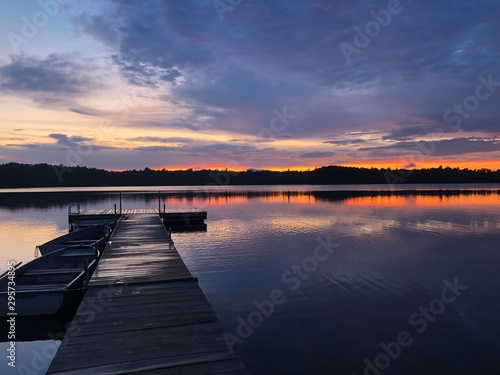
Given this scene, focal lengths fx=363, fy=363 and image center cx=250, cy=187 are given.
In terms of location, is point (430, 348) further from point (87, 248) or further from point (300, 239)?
point (300, 239)

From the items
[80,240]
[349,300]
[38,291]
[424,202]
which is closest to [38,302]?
[38,291]

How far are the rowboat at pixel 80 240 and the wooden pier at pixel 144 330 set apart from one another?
6685mm

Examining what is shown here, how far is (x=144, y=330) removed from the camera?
566 cm

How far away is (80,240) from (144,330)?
48.1 feet

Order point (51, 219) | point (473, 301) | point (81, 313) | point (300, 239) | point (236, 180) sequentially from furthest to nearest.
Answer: point (236, 180) < point (51, 219) < point (300, 239) < point (473, 301) < point (81, 313)

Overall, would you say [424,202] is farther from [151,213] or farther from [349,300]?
[349,300]

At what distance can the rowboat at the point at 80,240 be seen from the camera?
15.8m

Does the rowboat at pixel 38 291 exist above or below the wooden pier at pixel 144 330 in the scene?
below

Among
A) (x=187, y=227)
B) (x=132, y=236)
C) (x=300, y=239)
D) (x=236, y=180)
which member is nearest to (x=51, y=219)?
(x=187, y=227)

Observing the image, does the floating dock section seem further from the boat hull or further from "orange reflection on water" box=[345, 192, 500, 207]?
"orange reflection on water" box=[345, 192, 500, 207]

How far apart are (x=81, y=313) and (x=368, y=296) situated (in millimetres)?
8535

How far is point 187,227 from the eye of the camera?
2992cm

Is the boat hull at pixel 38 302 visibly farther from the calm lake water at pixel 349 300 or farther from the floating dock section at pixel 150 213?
the floating dock section at pixel 150 213

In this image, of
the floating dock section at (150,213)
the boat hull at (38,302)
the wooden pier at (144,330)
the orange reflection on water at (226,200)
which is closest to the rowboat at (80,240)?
the boat hull at (38,302)
